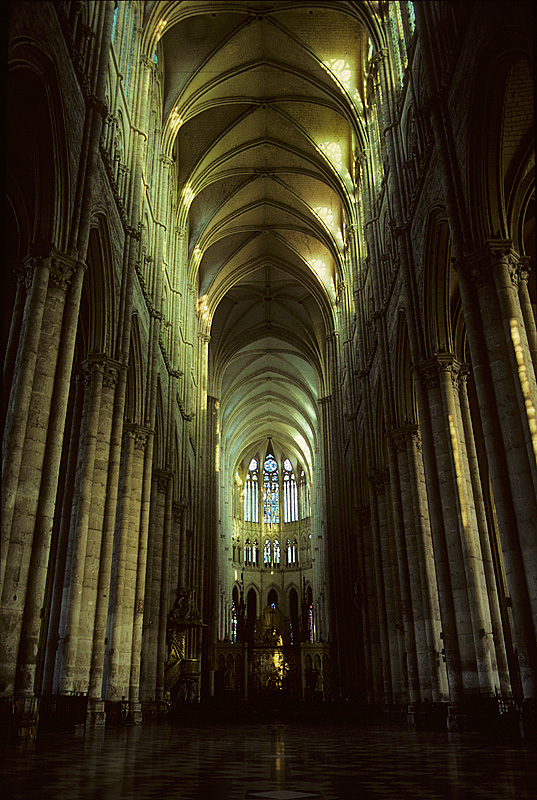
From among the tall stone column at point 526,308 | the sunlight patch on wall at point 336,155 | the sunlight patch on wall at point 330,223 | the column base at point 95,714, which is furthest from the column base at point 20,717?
the sunlight patch on wall at point 330,223

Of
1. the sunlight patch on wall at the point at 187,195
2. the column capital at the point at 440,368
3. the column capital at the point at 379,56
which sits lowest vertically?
the column capital at the point at 440,368

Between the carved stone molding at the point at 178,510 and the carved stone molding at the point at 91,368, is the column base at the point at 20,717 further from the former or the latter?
the carved stone molding at the point at 178,510

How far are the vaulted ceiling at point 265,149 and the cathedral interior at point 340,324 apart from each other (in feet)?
0.39

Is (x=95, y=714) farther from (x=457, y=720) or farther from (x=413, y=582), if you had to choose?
(x=413, y=582)

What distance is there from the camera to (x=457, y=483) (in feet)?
44.9

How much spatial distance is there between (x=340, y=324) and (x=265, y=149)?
30.6ft

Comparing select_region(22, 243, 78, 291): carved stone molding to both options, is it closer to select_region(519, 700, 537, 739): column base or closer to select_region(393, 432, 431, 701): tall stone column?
select_region(519, 700, 537, 739): column base

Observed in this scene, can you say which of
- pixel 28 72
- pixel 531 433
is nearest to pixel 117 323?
pixel 28 72

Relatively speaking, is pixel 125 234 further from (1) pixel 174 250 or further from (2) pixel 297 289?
(2) pixel 297 289

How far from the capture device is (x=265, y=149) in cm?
2981

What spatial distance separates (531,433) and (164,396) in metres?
15.2

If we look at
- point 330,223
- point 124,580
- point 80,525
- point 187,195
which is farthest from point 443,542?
point 330,223

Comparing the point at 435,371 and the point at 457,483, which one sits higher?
the point at 435,371

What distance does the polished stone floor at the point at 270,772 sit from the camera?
158 inches
